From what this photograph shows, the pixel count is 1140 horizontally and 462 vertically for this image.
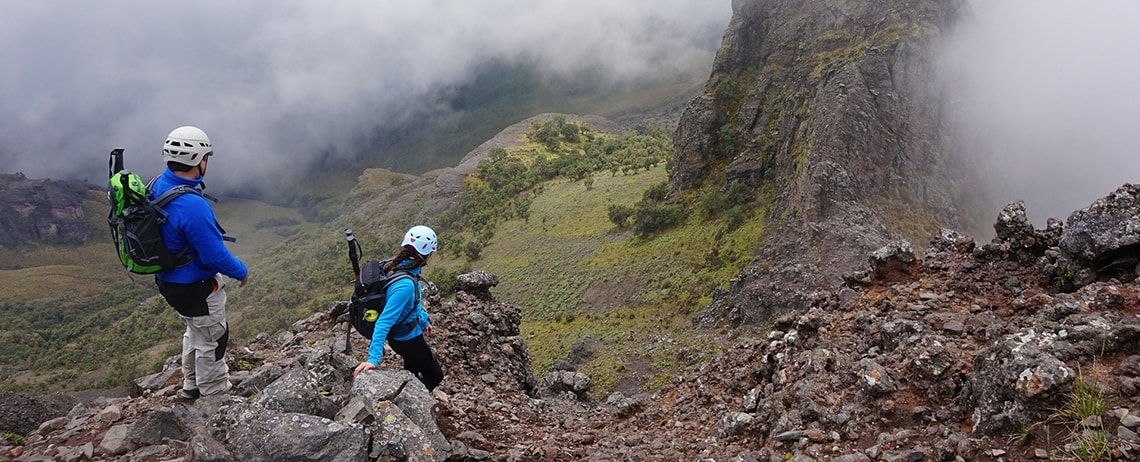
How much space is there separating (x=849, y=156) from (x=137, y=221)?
22989mm

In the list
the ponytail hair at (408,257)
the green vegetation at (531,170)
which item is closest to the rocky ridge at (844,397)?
the ponytail hair at (408,257)

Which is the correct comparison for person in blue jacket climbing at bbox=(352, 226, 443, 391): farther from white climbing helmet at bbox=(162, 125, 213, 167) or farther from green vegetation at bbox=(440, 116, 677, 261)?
green vegetation at bbox=(440, 116, 677, 261)

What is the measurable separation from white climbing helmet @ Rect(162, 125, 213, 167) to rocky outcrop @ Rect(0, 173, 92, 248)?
704ft

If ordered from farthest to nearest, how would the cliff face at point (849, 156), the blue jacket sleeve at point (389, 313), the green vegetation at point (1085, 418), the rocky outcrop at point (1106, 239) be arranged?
the cliff face at point (849, 156) < the blue jacket sleeve at point (389, 313) < the rocky outcrop at point (1106, 239) < the green vegetation at point (1085, 418)

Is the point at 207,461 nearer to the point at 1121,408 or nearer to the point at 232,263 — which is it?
the point at 232,263

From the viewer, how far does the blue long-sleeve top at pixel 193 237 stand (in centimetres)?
528

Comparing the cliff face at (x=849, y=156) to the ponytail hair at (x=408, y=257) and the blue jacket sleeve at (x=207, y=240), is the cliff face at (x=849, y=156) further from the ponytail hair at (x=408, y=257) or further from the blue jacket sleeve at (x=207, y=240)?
the blue jacket sleeve at (x=207, y=240)

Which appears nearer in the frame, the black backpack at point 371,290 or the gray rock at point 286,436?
the gray rock at point 286,436

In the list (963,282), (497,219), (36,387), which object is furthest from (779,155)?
(36,387)

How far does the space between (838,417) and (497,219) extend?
5333 cm

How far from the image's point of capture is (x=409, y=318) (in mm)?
6555

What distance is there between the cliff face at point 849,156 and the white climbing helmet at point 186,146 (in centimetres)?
1740

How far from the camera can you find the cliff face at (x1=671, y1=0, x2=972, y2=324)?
2050 cm

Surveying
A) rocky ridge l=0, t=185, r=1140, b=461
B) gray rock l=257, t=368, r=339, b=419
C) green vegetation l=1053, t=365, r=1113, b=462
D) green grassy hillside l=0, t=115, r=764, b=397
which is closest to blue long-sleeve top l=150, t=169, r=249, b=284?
gray rock l=257, t=368, r=339, b=419
